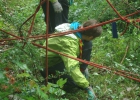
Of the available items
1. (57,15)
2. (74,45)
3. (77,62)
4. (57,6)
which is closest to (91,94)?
(77,62)

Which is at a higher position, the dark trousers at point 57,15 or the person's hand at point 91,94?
the dark trousers at point 57,15

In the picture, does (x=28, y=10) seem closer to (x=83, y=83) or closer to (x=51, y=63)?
(x=51, y=63)

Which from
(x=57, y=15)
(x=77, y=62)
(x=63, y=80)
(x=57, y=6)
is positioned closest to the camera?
(x=63, y=80)

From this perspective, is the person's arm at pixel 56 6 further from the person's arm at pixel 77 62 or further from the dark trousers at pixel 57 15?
the person's arm at pixel 77 62

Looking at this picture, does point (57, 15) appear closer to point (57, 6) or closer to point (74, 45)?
point (57, 6)

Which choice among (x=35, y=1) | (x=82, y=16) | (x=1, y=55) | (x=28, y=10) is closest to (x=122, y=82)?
(x=1, y=55)

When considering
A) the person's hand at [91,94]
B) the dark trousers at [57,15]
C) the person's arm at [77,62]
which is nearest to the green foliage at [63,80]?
the person's hand at [91,94]

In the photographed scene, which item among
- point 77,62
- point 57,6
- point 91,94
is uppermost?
point 57,6

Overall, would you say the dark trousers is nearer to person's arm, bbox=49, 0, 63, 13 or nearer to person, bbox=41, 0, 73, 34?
person, bbox=41, 0, 73, 34

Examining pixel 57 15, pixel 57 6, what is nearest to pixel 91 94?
pixel 57 6

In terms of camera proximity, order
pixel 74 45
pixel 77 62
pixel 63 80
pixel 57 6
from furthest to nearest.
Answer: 1. pixel 57 6
2. pixel 74 45
3. pixel 77 62
4. pixel 63 80

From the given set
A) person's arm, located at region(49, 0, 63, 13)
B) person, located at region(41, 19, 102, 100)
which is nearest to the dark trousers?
person's arm, located at region(49, 0, 63, 13)

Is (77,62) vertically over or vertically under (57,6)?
under

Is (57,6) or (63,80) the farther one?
(57,6)
